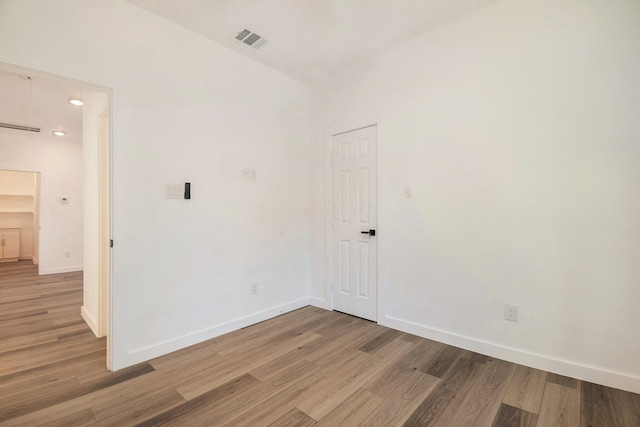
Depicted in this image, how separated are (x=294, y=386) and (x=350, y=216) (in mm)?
1888

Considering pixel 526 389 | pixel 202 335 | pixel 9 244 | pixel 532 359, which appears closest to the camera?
pixel 526 389

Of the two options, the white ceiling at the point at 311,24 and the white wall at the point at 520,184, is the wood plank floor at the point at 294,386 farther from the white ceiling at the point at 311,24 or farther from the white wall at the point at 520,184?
the white ceiling at the point at 311,24

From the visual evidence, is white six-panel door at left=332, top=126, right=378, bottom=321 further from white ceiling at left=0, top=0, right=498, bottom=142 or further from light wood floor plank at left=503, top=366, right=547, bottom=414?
light wood floor plank at left=503, top=366, right=547, bottom=414

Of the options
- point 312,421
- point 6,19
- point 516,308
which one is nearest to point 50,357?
point 312,421

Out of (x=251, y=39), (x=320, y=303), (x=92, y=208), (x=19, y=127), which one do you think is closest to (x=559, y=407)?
(x=320, y=303)

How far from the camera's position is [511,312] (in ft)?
7.42

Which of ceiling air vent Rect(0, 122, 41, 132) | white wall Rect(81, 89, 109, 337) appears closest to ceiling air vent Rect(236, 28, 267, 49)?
white wall Rect(81, 89, 109, 337)

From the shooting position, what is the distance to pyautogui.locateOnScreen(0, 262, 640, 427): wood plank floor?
1653 millimetres

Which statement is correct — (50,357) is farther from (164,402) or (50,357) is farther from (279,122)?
(279,122)

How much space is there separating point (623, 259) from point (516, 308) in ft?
2.44

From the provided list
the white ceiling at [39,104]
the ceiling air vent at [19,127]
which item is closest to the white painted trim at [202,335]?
the white ceiling at [39,104]

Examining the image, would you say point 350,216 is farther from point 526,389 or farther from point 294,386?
point 526,389

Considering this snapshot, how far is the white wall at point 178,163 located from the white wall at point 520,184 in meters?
1.29

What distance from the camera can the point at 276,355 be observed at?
2393mm
